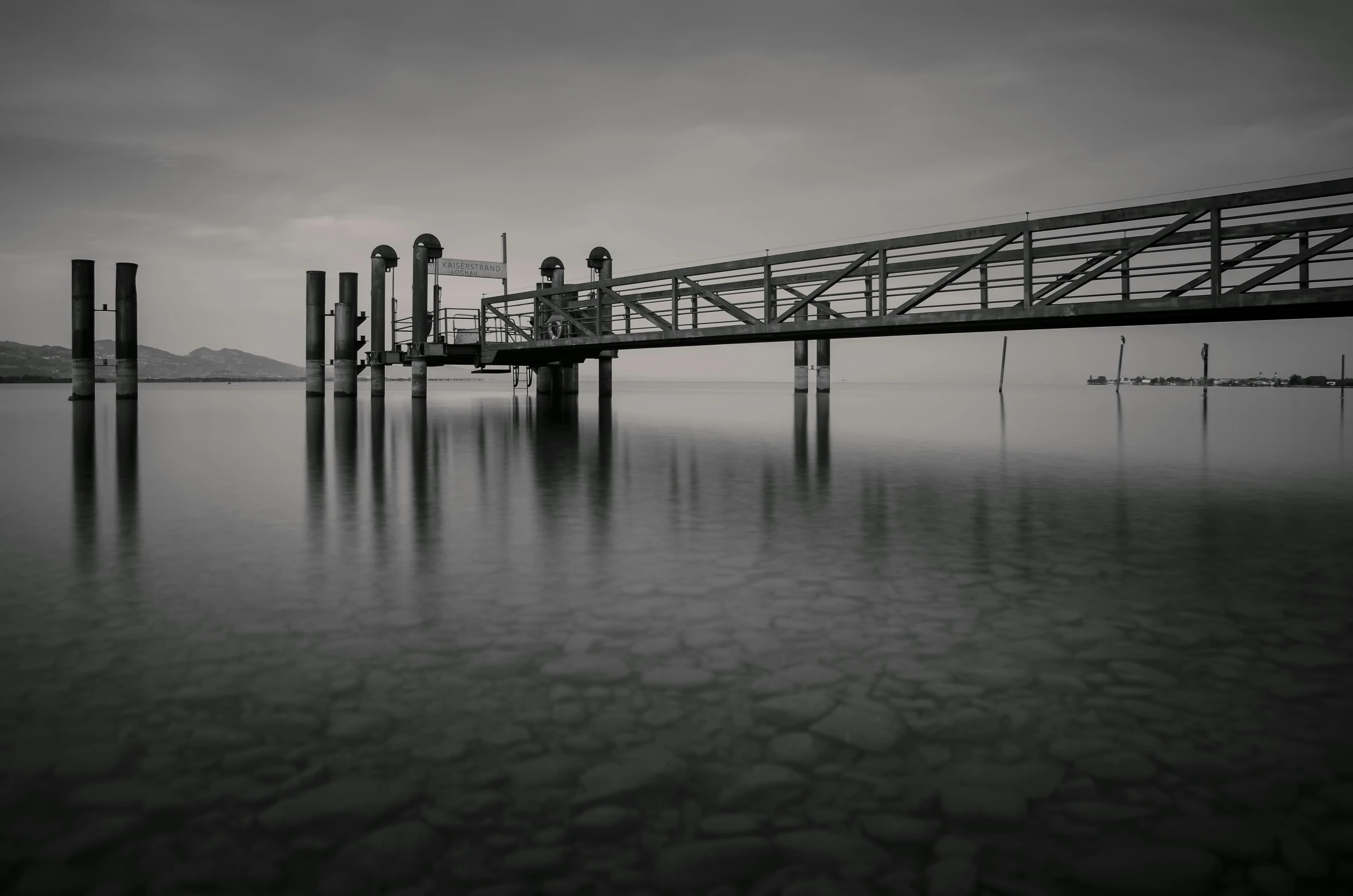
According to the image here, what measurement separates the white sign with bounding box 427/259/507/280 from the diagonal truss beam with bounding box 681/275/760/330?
16127 millimetres

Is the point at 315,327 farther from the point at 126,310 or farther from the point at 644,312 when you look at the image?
the point at 644,312

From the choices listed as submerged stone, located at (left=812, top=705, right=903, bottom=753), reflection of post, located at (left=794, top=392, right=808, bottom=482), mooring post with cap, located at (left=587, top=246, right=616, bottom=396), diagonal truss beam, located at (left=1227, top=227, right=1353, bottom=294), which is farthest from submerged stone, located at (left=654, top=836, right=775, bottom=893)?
mooring post with cap, located at (left=587, top=246, right=616, bottom=396)

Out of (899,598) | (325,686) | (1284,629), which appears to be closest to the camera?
(325,686)

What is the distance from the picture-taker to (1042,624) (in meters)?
4.70

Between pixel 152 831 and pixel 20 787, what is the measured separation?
2.02ft

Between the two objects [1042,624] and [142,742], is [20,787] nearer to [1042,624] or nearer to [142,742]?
[142,742]

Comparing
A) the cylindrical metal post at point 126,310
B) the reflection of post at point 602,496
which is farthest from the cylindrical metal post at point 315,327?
the reflection of post at point 602,496

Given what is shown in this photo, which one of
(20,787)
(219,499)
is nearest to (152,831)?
(20,787)

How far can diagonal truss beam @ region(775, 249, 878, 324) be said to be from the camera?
666 inches

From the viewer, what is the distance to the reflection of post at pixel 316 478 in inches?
306

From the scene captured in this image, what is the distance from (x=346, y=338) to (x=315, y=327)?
4.43 feet

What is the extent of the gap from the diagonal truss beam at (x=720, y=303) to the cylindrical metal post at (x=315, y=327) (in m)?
23.3

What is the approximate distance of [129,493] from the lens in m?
9.96

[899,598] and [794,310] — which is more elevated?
Answer: [794,310]
